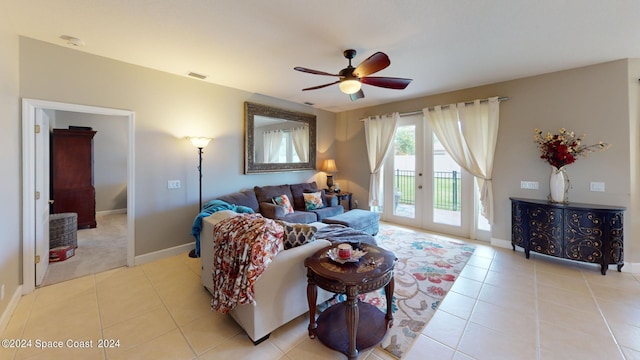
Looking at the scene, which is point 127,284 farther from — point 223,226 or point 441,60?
point 441,60

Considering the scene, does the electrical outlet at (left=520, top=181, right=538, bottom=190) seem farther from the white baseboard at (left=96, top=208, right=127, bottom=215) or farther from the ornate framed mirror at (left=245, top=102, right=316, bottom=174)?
the white baseboard at (left=96, top=208, right=127, bottom=215)

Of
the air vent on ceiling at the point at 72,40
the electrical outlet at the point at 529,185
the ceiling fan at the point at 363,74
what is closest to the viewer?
the ceiling fan at the point at 363,74

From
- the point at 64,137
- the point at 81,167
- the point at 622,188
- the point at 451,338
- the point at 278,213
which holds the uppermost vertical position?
the point at 64,137

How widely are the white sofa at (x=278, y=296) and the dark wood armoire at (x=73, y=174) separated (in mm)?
5240

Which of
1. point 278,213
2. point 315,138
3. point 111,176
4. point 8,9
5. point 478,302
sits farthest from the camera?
point 111,176

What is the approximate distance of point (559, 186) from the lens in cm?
338

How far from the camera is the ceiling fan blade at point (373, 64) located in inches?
89.3

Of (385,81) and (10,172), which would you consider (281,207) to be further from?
(10,172)

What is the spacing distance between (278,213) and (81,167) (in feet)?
15.3

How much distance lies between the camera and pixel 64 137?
198 inches

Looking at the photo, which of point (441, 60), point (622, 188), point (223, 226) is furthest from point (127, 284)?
point (622, 188)

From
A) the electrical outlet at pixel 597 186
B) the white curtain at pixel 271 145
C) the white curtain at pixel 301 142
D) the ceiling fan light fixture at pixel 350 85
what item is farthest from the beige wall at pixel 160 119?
the electrical outlet at pixel 597 186

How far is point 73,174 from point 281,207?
471cm

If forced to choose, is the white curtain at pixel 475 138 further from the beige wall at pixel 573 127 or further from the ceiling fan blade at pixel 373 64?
the ceiling fan blade at pixel 373 64
